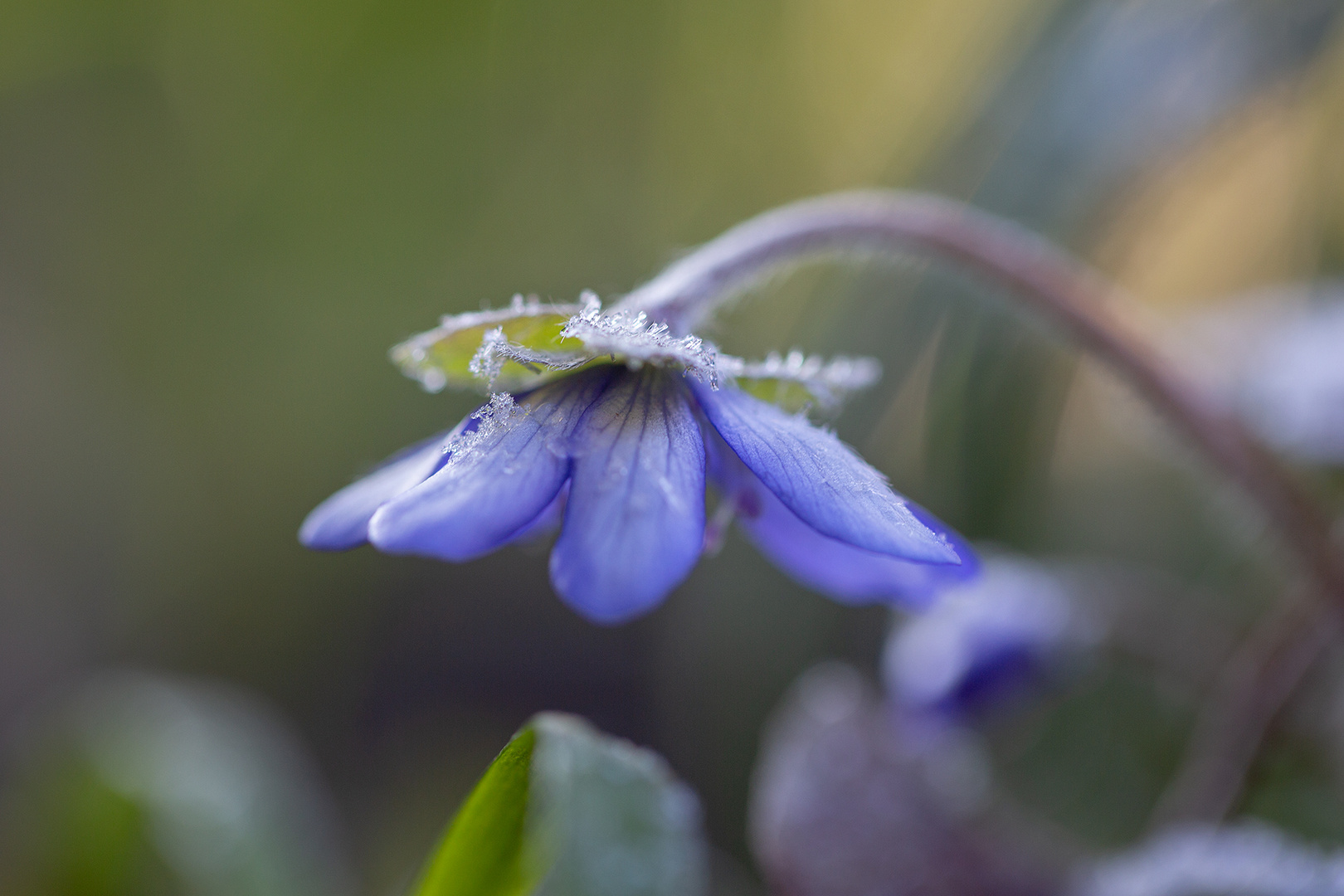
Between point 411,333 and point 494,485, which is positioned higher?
point 411,333

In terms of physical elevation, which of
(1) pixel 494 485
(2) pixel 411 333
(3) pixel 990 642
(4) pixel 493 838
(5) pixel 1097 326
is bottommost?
(4) pixel 493 838

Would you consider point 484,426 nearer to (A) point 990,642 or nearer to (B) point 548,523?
(B) point 548,523

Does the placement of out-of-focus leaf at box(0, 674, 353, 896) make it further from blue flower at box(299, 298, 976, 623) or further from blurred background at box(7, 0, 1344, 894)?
blue flower at box(299, 298, 976, 623)

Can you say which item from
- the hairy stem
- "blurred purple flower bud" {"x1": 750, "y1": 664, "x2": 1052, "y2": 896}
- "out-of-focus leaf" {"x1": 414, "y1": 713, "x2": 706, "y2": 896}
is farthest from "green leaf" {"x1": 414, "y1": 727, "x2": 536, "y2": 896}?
"blurred purple flower bud" {"x1": 750, "y1": 664, "x2": 1052, "y2": 896}

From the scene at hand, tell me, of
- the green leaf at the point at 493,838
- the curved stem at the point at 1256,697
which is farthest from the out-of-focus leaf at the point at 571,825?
the curved stem at the point at 1256,697

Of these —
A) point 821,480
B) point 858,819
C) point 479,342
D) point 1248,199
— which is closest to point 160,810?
point 858,819

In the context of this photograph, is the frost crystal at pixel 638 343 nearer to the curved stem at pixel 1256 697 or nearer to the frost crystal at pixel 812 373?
the frost crystal at pixel 812 373
